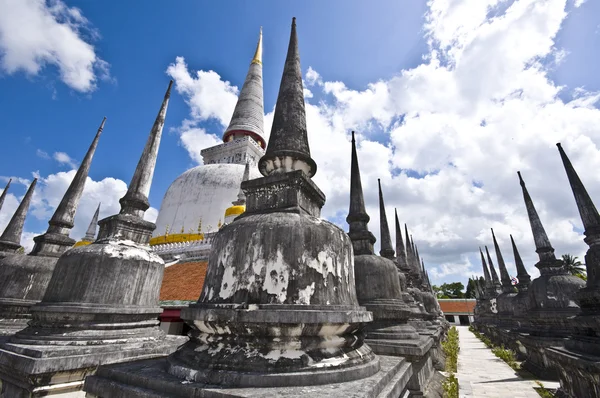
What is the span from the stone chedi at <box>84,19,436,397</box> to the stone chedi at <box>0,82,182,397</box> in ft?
4.21

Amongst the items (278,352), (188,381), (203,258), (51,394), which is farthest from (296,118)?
(203,258)

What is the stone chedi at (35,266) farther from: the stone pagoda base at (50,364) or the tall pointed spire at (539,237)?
the tall pointed spire at (539,237)

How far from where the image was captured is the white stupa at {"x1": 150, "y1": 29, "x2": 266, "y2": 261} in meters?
20.5

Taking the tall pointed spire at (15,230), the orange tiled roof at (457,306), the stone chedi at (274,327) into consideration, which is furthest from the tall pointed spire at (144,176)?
the orange tiled roof at (457,306)

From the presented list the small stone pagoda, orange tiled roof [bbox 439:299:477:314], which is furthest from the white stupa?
orange tiled roof [bbox 439:299:477:314]

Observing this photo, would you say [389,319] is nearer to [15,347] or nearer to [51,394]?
[51,394]

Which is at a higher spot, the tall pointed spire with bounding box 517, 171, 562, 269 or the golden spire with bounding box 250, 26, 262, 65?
the golden spire with bounding box 250, 26, 262, 65

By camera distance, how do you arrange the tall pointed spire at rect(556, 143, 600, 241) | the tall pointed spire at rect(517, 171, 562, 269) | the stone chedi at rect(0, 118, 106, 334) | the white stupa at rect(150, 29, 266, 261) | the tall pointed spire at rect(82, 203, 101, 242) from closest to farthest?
1. the stone chedi at rect(0, 118, 106, 334)
2. the tall pointed spire at rect(556, 143, 600, 241)
3. the tall pointed spire at rect(517, 171, 562, 269)
4. the white stupa at rect(150, 29, 266, 261)
5. the tall pointed spire at rect(82, 203, 101, 242)

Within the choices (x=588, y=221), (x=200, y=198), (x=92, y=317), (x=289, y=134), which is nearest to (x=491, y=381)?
(x=588, y=221)

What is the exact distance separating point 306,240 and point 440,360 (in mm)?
9729

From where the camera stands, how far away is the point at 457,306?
158 feet

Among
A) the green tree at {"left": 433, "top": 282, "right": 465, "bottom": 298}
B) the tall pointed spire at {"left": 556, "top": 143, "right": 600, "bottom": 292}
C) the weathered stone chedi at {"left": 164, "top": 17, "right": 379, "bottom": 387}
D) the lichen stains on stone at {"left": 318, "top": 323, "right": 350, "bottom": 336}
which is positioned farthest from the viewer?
the green tree at {"left": 433, "top": 282, "right": 465, "bottom": 298}

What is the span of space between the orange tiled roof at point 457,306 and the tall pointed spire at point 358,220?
49.6m

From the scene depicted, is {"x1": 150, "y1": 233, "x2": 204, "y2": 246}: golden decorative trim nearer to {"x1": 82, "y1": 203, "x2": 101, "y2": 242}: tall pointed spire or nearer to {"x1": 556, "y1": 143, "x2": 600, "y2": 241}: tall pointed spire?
{"x1": 82, "y1": 203, "x2": 101, "y2": 242}: tall pointed spire
